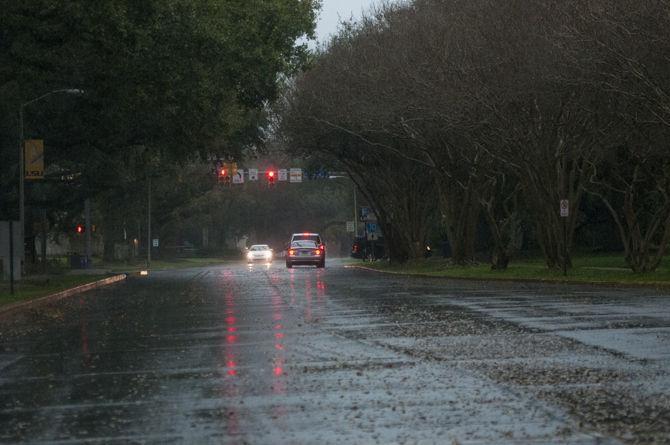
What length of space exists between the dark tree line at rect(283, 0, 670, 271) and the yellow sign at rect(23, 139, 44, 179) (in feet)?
43.2

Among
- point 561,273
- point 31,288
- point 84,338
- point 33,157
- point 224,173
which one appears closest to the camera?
point 84,338

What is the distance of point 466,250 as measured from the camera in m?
53.6

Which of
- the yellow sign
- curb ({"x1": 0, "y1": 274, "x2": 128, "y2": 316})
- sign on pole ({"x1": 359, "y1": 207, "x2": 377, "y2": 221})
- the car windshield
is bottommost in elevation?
curb ({"x1": 0, "y1": 274, "x2": 128, "y2": 316})

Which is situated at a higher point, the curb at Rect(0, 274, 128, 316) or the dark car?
the dark car

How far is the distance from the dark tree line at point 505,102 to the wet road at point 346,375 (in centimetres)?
898

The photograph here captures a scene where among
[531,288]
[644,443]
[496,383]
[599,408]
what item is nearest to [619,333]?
[496,383]

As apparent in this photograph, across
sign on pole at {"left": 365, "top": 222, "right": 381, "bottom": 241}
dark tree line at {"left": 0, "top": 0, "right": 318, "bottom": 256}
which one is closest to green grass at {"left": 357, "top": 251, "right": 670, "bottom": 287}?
dark tree line at {"left": 0, "top": 0, "right": 318, "bottom": 256}

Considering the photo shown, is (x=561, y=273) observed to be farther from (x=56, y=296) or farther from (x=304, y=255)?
(x=304, y=255)

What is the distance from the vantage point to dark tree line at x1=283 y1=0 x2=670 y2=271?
3259 centimetres

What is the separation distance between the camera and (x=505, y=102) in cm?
3891

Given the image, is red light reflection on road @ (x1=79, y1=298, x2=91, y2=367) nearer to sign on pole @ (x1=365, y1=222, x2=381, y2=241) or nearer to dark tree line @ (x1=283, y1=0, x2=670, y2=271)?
dark tree line @ (x1=283, y1=0, x2=670, y2=271)

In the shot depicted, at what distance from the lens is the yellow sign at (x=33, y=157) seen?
37312 millimetres

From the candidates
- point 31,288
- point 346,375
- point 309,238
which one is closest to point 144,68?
point 31,288

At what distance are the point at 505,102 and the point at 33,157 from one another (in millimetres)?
15356
